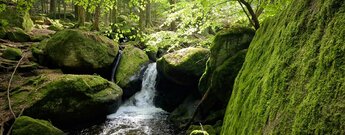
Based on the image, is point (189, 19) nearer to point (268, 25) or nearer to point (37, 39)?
point (268, 25)

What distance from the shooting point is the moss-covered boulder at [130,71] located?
1395cm

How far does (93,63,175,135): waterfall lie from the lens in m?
10.3

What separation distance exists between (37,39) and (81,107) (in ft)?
26.0

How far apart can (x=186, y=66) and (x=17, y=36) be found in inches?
369

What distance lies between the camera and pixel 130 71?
1447 cm

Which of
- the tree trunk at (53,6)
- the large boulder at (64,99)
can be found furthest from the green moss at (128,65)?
the tree trunk at (53,6)

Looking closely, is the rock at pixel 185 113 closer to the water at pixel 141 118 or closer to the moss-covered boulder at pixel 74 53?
the water at pixel 141 118

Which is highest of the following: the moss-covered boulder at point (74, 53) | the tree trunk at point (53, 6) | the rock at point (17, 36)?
the tree trunk at point (53, 6)

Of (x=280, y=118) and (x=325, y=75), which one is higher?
(x=325, y=75)

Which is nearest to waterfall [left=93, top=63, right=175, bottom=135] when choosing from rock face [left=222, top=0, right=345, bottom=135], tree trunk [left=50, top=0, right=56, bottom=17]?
rock face [left=222, top=0, right=345, bottom=135]

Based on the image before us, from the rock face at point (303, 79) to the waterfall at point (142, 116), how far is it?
6.47 metres

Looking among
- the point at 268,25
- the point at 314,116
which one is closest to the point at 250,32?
the point at 268,25

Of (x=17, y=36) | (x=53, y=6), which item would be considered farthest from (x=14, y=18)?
(x=53, y=6)

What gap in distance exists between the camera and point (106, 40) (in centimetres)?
1468
